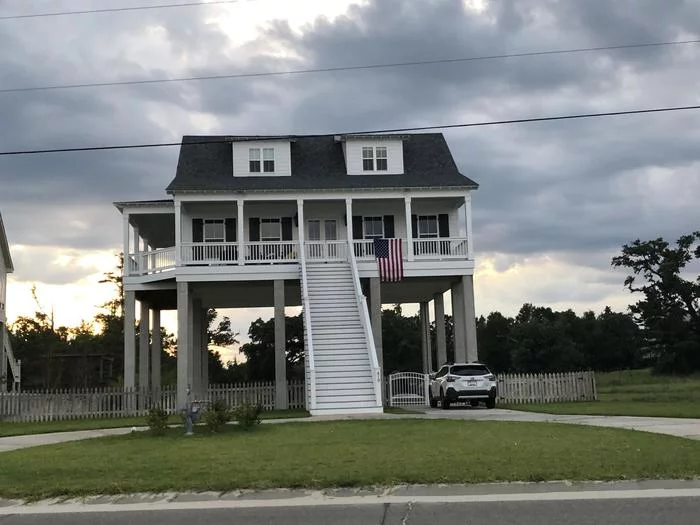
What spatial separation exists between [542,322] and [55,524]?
82.4 m

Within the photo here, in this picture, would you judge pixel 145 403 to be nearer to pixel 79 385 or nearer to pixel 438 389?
pixel 438 389

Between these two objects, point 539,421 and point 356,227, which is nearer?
point 539,421

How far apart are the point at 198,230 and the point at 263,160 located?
3.94m

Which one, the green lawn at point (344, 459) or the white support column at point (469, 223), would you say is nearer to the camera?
the green lawn at point (344, 459)

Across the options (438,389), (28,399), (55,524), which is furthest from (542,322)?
(55,524)

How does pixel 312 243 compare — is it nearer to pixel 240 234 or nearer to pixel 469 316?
pixel 240 234

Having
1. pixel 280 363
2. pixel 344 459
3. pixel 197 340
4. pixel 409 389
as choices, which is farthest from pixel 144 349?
pixel 344 459

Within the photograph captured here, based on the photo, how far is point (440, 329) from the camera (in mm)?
34531

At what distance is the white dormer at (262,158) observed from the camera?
1226 inches

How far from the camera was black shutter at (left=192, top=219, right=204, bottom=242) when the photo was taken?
1230 inches

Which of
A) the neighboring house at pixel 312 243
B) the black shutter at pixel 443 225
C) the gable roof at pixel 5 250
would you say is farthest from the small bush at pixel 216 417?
the gable roof at pixel 5 250

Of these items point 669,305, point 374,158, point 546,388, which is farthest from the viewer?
point 669,305

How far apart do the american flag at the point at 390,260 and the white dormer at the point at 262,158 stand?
19.4 ft

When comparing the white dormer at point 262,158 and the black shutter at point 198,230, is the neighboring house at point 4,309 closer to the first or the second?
the black shutter at point 198,230
